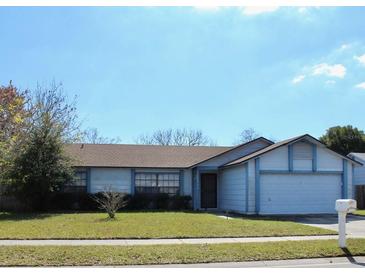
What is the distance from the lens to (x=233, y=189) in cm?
2634

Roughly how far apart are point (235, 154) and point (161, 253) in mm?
18824

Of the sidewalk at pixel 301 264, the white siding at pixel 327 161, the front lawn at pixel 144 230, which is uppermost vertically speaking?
the white siding at pixel 327 161

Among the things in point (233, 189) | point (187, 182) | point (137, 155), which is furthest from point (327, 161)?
point (137, 155)

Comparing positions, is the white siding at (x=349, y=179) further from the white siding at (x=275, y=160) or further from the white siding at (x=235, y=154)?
the white siding at (x=235, y=154)

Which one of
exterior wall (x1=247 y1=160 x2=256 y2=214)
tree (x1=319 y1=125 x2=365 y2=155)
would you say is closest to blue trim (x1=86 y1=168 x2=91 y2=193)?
exterior wall (x1=247 y1=160 x2=256 y2=214)

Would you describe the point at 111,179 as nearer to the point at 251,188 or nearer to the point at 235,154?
the point at 235,154

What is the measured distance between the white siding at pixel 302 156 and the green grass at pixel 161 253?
12303mm

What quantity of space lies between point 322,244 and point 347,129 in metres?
45.7

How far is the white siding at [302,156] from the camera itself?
24.4m

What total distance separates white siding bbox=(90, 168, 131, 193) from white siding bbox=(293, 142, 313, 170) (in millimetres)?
9919

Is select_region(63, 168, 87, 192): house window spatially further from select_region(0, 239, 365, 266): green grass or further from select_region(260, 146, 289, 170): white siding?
select_region(0, 239, 365, 266): green grass

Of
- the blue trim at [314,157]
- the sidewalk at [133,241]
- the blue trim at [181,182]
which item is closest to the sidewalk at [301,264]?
Result: the sidewalk at [133,241]

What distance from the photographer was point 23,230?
15172 millimetres

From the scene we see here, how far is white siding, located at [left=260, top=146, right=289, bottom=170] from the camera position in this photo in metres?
24.1
